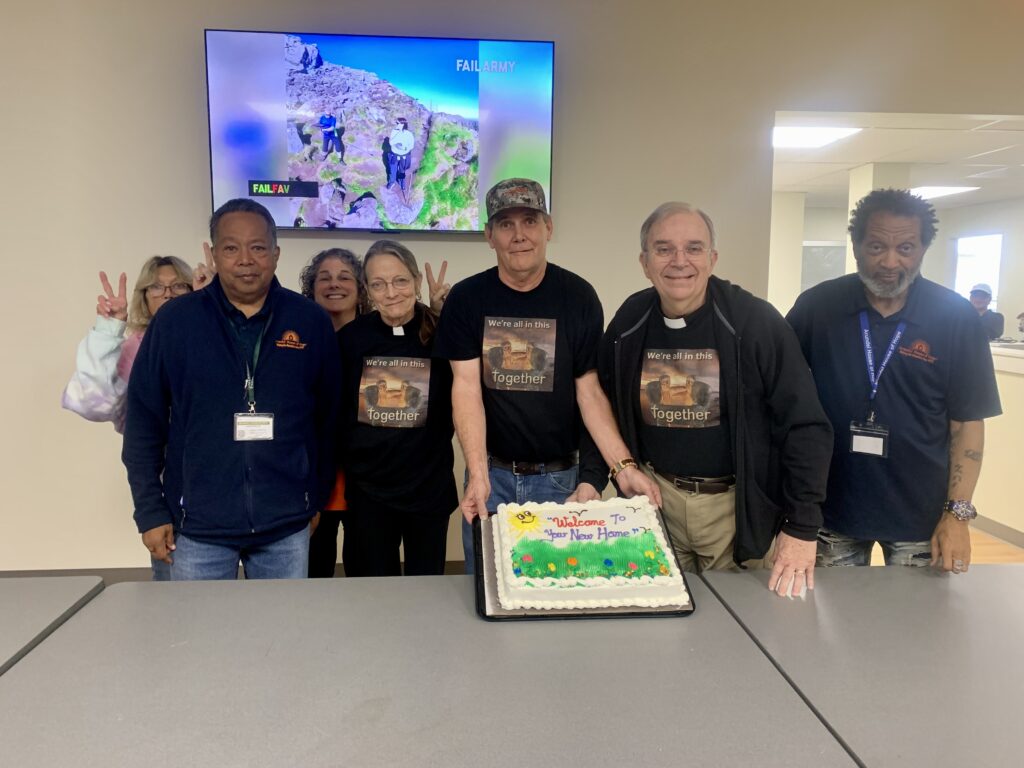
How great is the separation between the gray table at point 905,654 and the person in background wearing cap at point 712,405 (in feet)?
0.66

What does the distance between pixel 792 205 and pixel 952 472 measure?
29.1 feet

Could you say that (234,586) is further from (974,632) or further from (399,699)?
(974,632)

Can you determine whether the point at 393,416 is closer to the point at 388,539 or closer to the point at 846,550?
the point at 388,539

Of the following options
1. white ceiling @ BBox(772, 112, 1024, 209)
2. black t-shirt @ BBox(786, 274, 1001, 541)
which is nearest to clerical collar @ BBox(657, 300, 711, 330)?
black t-shirt @ BBox(786, 274, 1001, 541)

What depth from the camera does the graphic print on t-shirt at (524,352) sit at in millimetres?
1972

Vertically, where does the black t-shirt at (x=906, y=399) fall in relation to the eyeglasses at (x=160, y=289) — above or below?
below

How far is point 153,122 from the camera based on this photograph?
3.15m

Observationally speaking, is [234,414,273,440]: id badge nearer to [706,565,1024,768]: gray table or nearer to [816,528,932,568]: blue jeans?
[706,565,1024,768]: gray table

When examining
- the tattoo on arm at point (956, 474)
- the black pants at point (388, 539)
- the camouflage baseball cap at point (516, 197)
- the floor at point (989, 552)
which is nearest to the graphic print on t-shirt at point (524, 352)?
the camouflage baseball cap at point (516, 197)

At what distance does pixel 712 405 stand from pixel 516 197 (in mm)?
817

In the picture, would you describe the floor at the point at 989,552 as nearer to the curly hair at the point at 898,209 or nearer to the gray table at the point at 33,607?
the curly hair at the point at 898,209

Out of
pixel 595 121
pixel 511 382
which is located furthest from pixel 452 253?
pixel 511 382

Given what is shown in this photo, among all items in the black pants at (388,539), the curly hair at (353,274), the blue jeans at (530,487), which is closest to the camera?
the blue jeans at (530,487)

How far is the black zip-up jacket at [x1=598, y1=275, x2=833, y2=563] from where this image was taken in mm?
1585
